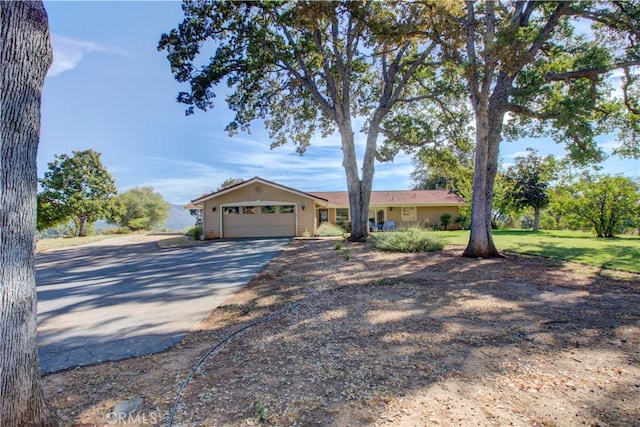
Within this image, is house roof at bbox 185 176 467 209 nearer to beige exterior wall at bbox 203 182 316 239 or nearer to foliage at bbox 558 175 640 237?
beige exterior wall at bbox 203 182 316 239

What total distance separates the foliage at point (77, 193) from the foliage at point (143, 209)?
566 cm

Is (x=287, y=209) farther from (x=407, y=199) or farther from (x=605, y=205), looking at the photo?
(x=605, y=205)

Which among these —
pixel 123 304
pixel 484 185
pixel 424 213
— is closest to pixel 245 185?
pixel 484 185

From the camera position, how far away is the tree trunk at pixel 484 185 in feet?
30.1

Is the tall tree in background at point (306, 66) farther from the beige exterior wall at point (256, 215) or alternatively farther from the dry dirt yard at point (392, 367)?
the dry dirt yard at point (392, 367)

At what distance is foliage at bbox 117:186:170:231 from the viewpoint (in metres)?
35.6

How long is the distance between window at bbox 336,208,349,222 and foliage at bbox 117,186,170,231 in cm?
2357

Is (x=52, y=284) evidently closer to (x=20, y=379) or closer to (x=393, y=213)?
(x=20, y=379)

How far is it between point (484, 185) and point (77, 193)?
30922 mm

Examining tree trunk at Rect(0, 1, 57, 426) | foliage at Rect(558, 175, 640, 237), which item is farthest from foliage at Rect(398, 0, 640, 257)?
tree trunk at Rect(0, 1, 57, 426)

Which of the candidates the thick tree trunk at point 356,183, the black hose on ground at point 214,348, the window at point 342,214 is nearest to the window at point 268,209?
the thick tree trunk at point 356,183

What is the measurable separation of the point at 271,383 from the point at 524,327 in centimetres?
316

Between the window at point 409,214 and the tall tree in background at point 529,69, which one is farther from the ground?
the tall tree in background at point 529,69

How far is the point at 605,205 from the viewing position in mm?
14344
